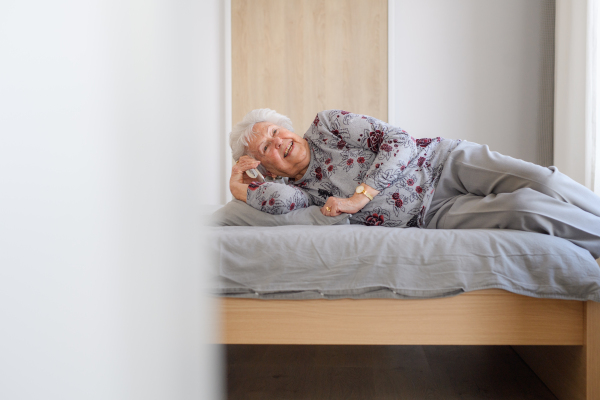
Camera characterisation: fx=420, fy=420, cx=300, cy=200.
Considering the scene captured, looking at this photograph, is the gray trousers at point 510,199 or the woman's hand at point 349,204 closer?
the gray trousers at point 510,199

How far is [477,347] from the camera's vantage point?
171 centimetres

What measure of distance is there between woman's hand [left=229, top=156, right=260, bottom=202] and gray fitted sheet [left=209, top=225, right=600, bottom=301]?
1.69 feet

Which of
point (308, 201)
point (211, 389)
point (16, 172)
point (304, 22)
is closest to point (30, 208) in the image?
point (16, 172)

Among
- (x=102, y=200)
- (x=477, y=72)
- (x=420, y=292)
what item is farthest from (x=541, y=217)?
(x=477, y=72)

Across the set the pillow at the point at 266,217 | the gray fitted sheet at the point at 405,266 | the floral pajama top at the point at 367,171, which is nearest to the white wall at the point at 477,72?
the floral pajama top at the point at 367,171

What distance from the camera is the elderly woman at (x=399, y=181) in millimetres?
1274

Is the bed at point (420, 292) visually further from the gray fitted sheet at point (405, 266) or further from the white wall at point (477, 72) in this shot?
the white wall at point (477, 72)

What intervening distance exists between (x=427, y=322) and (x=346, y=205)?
534mm

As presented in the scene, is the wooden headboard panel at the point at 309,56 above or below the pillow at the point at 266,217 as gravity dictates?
above

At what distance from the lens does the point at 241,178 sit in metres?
1.78

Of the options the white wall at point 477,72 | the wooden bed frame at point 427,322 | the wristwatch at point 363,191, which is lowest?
the wooden bed frame at point 427,322

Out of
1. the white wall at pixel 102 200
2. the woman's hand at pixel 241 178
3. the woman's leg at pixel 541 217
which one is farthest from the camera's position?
the woman's hand at pixel 241 178

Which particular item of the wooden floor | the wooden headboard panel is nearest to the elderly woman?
the wooden floor

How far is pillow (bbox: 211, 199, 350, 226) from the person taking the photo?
61.4 inches
